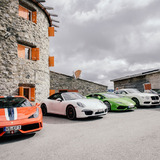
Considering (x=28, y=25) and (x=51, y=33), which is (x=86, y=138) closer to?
(x=28, y=25)

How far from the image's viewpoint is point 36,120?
14.2 ft

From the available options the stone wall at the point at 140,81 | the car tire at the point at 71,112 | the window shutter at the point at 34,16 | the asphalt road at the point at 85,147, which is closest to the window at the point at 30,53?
the window shutter at the point at 34,16

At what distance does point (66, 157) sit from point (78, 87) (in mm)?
20545

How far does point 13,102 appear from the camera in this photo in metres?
5.34

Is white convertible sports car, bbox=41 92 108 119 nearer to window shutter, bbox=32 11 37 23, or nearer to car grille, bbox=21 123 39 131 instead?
car grille, bbox=21 123 39 131

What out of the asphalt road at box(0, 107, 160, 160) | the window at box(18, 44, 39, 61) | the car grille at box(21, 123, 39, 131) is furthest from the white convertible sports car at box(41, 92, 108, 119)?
the window at box(18, 44, 39, 61)

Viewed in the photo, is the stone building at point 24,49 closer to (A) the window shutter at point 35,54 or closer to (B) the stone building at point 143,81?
(A) the window shutter at point 35,54

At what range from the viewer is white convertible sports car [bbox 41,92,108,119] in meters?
6.54

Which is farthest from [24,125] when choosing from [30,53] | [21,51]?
[30,53]

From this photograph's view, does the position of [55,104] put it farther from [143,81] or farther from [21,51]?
[143,81]

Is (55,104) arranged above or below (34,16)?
below

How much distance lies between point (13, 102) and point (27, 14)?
33.1 feet

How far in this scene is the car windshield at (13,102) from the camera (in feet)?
16.5

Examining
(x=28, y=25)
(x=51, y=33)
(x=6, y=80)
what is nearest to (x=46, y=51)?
(x=51, y=33)
